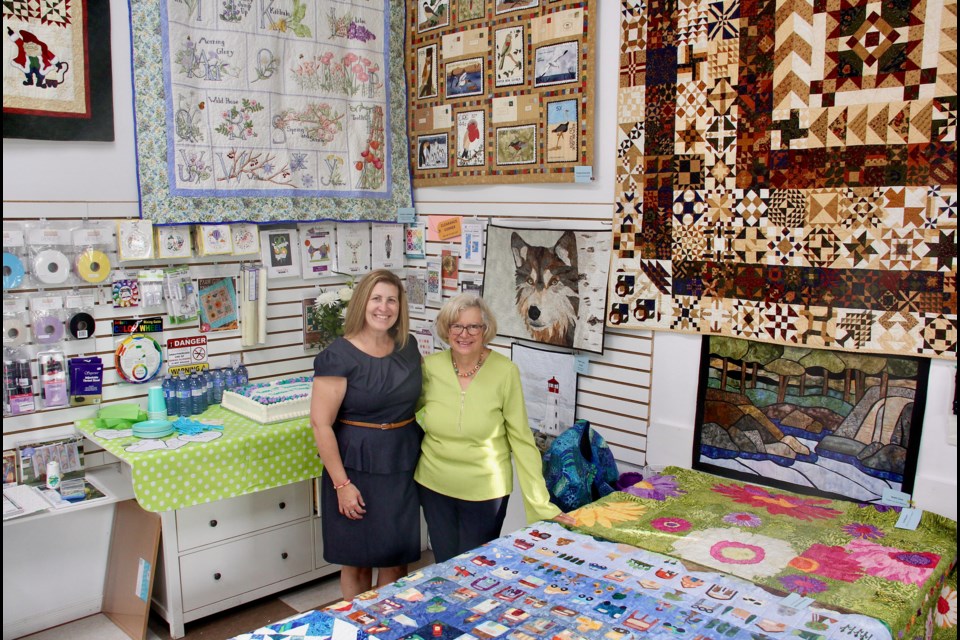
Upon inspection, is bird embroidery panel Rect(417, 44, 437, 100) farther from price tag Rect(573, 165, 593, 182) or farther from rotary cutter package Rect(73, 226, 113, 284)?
rotary cutter package Rect(73, 226, 113, 284)

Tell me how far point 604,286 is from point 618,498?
100 centimetres

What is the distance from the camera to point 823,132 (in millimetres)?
2859

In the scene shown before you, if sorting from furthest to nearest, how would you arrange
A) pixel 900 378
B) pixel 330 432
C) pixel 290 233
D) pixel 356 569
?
pixel 290 233 < pixel 356 569 < pixel 330 432 < pixel 900 378

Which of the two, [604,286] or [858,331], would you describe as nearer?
[858,331]

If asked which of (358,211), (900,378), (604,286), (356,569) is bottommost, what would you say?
(356,569)

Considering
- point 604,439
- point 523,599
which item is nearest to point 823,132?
point 604,439

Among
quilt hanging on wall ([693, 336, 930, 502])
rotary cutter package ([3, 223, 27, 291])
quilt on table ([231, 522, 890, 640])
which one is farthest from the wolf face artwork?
rotary cutter package ([3, 223, 27, 291])

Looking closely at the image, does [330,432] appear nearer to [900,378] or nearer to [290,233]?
[290,233]

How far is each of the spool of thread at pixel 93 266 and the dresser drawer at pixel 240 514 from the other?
→ 41.7 inches

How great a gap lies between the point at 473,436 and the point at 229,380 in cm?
149

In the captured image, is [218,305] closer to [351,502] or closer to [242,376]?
[242,376]

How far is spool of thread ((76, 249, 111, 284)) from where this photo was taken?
3.39m

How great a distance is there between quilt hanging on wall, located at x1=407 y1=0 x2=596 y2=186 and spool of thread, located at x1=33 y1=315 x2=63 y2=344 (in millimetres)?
1937

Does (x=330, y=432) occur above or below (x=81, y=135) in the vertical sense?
below
